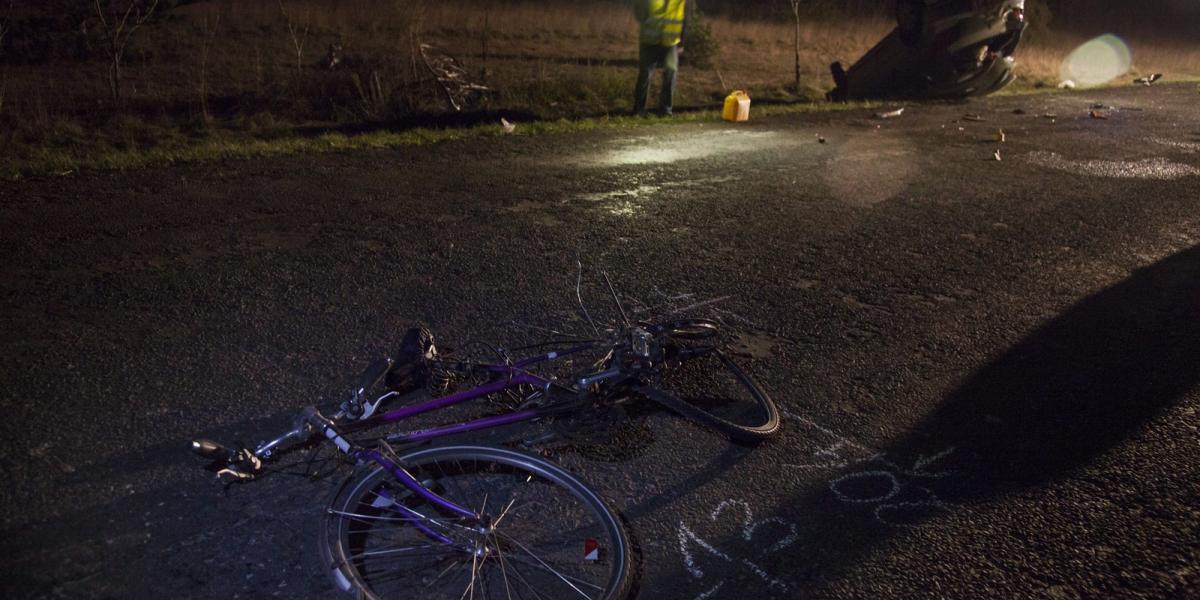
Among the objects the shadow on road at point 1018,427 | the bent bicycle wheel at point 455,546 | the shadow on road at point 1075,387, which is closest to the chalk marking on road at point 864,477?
the shadow on road at point 1018,427

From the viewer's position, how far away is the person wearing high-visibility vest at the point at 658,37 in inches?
485

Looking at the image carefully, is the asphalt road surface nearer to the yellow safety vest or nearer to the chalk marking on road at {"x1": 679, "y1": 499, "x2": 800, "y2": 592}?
the chalk marking on road at {"x1": 679, "y1": 499, "x2": 800, "y2": 592}

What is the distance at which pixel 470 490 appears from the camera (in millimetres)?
3285

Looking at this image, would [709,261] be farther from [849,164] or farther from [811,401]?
[849,164]

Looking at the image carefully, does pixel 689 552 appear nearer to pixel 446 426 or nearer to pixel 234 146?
pixel 446 426

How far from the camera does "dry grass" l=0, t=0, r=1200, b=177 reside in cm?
1075

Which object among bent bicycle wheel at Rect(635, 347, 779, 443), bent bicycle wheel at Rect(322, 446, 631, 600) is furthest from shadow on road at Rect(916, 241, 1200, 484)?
bent bicycle wheel at Rect(322, 446, 631, 600)

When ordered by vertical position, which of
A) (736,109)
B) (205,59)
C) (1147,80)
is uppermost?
(1147,80)

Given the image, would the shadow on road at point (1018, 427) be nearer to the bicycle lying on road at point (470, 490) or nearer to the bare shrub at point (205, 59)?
the bicycle lying on road at point (470, 490)

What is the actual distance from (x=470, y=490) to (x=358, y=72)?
10813 millimetres

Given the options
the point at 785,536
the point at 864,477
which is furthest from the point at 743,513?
the point at 864,477

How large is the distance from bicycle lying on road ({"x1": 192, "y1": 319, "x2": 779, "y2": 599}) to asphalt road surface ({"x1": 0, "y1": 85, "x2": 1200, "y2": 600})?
0.22 meters

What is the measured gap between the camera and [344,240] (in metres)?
6.31

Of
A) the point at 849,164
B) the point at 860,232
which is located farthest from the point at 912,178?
the point at 860,232
